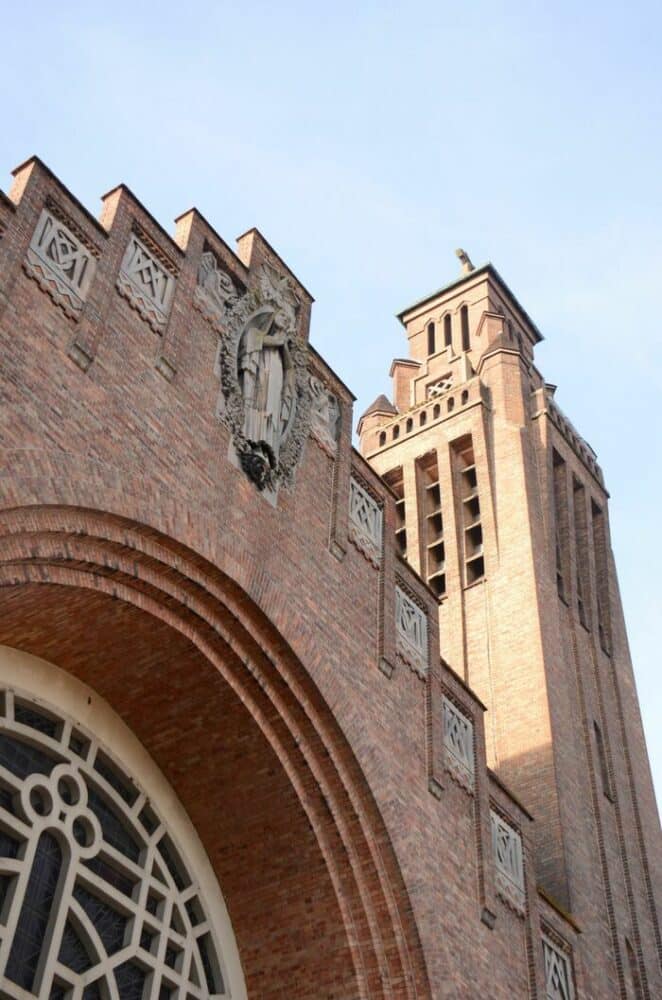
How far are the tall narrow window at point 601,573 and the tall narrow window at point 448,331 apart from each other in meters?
5.08

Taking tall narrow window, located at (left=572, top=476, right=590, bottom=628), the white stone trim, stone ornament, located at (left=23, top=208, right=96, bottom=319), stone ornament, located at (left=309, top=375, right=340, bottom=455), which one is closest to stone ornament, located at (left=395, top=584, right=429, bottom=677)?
stone ornament, located at (left=309, top=375, right=340, bottom=455)

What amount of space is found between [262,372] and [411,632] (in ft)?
10.8

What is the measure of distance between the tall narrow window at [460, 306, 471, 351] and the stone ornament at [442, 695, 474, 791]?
1429 centimetres

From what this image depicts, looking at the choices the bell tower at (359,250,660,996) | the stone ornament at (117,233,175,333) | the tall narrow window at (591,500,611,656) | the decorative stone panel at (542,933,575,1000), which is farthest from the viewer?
the tall narrow window at (591,500,611,656)

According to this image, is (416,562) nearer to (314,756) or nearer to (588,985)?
(588,985)

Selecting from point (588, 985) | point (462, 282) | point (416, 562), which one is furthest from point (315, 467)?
point (462, 282)

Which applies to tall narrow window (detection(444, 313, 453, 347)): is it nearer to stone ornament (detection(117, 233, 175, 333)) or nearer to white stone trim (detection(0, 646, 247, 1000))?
stone ornament (detection(117, 233, 175, 333))

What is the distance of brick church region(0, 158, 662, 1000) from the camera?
9.45m

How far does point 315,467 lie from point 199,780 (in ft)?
10.5

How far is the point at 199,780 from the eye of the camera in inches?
455

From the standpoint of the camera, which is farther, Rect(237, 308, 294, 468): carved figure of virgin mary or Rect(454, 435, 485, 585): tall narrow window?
Rect(454, 435, 485, 585): tall narrow window

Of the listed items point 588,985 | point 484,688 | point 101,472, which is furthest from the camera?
point 484,688

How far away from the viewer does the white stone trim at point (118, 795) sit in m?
9.95

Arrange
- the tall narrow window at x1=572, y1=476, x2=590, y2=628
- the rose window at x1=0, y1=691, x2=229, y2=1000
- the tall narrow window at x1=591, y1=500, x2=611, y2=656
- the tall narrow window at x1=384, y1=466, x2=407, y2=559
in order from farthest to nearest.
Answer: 1. the tall narrow window at x1=384, y1=466, x2=407, y2=559
2. the tall narrow window at x1=591, y1=500, x2=611, y2=656
3. the tall narrow window at x1=572, y1=476, x2=590, y2=628
4. the rose window at x1=0, y1=691, x2=229, y2=1000
